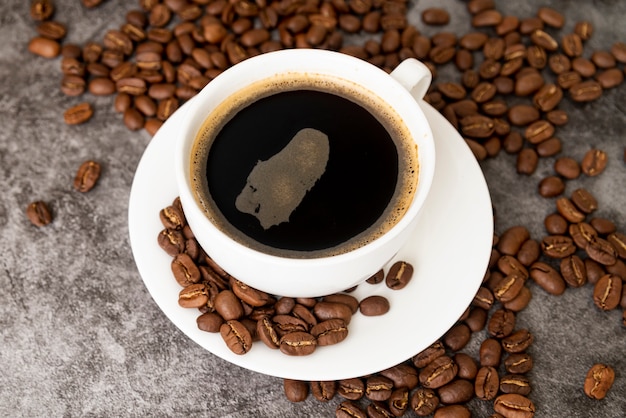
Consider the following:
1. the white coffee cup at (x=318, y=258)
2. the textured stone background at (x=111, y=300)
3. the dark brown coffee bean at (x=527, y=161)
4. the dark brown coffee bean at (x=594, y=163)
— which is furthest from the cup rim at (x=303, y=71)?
the dark brown coffee bean at (x=594, y=163)

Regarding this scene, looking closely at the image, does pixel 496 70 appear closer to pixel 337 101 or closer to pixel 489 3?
Result: pixel 489 3

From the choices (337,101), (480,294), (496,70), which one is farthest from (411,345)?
(496,70)

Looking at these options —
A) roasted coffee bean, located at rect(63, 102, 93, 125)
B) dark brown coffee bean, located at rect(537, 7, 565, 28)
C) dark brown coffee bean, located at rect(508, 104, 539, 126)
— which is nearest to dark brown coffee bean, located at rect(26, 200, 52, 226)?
roasted coffee bean, located at rect(63, 102, 93, 125)

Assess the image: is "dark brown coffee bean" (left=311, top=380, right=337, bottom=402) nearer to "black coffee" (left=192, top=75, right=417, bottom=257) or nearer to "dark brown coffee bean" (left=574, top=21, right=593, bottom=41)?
"black coffee" (left=192, top=75, right=417, bottom=257)

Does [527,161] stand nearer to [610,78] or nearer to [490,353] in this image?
[610,78]

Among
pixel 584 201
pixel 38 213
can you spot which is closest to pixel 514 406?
pixel 584 201

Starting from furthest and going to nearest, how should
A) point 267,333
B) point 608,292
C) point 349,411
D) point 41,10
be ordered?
1. point 41,10
2. point 608,292
3. point 349,411
4. point 267,333
